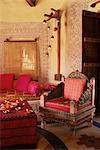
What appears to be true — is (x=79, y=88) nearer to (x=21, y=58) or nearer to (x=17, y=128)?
(x=17, y=128)

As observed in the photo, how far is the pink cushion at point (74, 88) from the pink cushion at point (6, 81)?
1.88 m

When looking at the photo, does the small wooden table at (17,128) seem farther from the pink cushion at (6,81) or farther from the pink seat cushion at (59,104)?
the pink cushion at (6,81)

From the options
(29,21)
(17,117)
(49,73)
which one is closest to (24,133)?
(17,117)

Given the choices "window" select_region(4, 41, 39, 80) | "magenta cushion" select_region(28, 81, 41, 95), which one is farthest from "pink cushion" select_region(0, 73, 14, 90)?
"magenta cushion" select_region(28, 81, 41, 95)

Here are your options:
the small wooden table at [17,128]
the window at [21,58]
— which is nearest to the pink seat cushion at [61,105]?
the small wooden table at [17,128]

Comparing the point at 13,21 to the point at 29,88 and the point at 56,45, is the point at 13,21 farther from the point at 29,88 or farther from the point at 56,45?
the point at 29,88

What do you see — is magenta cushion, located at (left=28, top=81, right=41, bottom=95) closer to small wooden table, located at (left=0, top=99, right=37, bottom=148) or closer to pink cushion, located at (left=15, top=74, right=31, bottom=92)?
pink cushion, located at (left=15, top=74, right=31, bottom=92)

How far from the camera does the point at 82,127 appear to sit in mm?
3998

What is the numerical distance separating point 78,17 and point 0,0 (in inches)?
88.4

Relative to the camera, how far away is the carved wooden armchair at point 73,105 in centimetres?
367

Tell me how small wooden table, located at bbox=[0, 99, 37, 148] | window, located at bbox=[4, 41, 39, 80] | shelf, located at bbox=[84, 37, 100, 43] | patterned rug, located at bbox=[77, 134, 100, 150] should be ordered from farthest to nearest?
window, located at bbox=[4, 41, 39, 80] < shelf, located at bbox=[84, 37, 100, 43] < patterned rug, located at bbox=[77, 134, 100, 150] < small wooden table, located at bbox=[0, 99, 37, 148]

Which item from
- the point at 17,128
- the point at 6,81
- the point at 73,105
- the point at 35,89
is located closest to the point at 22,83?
the point at 6,81

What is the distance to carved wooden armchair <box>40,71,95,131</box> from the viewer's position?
367 cm

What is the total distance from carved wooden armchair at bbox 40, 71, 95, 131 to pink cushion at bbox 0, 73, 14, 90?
183 centimetres
